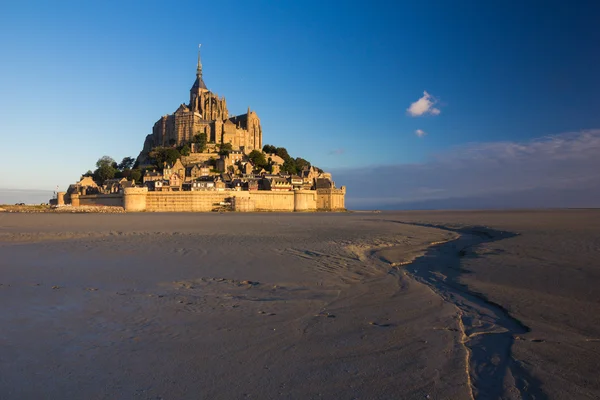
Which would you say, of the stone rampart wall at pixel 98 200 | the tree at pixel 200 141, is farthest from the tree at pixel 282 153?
the stone rampart wall at pixel 98 200

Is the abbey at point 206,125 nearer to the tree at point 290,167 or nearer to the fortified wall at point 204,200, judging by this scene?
the tree at point 290,167

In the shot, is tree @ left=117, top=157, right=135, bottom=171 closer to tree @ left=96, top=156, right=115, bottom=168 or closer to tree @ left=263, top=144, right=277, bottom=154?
tree @ left=96, top=156, right=115, bottom=168

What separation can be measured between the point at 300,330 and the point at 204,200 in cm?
5821

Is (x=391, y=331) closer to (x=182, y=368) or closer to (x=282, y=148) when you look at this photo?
(x=182, y=368)

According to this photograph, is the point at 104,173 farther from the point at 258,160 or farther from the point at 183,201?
the point at 258,160

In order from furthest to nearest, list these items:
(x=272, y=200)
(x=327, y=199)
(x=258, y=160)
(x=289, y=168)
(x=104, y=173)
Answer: (x=289, y=168) → (x=258, y=160) → (x=104, y=173) → (x=327, y=199) → (x=272, y=200)

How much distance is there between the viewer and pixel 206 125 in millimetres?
83250

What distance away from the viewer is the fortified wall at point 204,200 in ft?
196

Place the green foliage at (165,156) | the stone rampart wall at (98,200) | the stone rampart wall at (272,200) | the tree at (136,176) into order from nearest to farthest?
the stone rampart wall at (98,200) < the stone rampart wall at (272,200) < the tree at (136,176) < the green foliage at (165,156)

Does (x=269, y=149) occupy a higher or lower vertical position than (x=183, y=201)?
higher

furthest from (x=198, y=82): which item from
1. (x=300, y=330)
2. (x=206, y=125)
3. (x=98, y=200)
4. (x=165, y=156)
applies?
(x=300, y=330)

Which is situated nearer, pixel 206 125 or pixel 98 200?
pixel 98 200

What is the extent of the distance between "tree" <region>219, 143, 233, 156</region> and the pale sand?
69369 mm

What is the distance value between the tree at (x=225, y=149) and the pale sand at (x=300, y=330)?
228 ft
